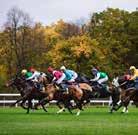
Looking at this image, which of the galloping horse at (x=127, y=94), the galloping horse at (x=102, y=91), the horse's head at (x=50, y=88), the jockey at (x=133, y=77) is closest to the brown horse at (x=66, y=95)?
the horse's head at (x=50, y=88)

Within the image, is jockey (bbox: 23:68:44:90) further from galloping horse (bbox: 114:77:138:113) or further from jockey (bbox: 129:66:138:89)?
jockey (bbox: 129:66:138:89)

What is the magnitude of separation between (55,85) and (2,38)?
54.2 metres

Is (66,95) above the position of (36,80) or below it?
below

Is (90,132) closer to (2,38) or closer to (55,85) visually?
(55,85)

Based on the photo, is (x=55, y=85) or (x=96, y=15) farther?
(x=96, y=15)

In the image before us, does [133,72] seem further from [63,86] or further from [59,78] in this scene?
[59,78]

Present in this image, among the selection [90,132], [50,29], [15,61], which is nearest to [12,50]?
[15,61]

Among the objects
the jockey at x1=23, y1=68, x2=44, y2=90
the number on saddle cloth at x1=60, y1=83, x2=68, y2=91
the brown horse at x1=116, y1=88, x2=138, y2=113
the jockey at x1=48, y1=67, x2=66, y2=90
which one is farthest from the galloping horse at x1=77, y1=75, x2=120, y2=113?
the jockey at x1=23, y1=68, x2=44, y2=90

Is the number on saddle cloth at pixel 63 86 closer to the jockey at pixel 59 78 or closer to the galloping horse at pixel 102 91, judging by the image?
the jockey at pixel 59 78

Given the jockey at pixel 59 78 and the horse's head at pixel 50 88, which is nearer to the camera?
the jockey at pixel 59 78

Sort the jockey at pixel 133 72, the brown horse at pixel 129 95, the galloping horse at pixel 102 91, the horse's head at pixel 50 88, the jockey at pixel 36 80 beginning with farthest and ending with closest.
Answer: the galloping horse at pixel 102 91, the jockey at pixel 36 80, the horse's head at pixel 50 88, the jockey at pixel 133 72, the brown horse at pixel 129 95

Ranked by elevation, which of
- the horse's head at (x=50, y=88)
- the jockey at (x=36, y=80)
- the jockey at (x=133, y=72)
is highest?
the jockey at (x=133, y=72)

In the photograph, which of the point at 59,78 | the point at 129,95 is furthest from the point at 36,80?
the point at 129,95

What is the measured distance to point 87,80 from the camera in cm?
3775
